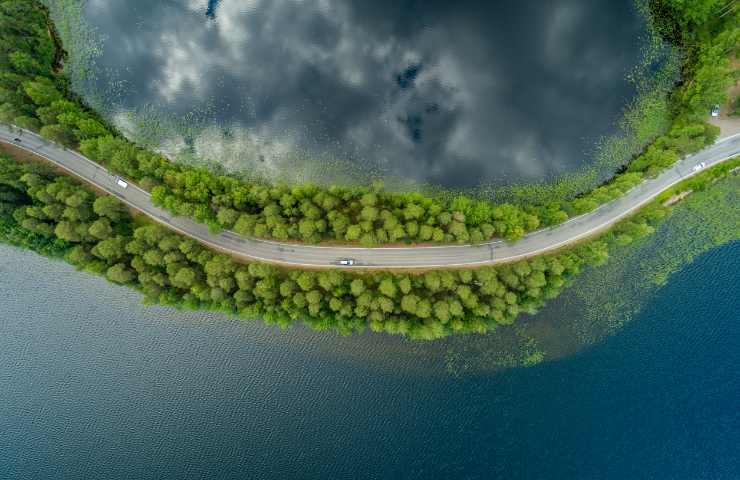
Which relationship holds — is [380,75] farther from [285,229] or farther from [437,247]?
[285,229]

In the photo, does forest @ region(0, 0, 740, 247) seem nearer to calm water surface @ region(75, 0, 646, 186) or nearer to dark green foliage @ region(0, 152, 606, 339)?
dark green foliage @ region(0, 152, 606, 339)

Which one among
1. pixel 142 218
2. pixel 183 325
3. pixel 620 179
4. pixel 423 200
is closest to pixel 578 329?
pixel 620 179

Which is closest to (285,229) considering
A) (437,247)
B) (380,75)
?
(437,247)

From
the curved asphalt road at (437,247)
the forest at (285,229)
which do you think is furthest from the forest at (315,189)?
the curved asphalt road at (437,247)

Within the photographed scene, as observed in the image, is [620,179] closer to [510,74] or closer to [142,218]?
[510,74]

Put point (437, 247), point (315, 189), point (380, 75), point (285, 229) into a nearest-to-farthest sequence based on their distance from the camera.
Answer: point (285, 229), point (315, 189), point (437, 247), point (380, 75)

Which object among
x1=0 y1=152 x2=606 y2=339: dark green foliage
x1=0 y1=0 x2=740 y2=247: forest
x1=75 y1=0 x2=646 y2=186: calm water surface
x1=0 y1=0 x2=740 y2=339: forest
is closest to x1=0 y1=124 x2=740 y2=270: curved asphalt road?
x1=0 y1=0 x2=740 y2=247: forest

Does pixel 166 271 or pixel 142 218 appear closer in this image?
pixel 166 271
